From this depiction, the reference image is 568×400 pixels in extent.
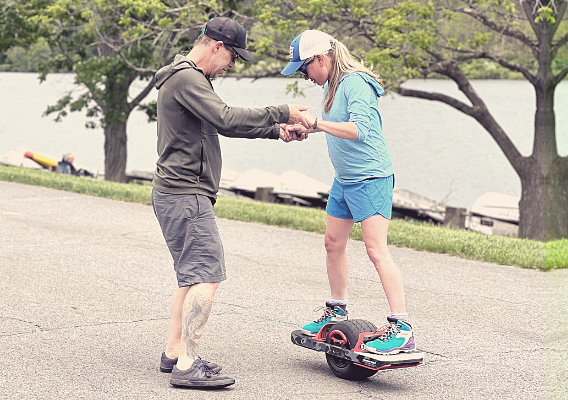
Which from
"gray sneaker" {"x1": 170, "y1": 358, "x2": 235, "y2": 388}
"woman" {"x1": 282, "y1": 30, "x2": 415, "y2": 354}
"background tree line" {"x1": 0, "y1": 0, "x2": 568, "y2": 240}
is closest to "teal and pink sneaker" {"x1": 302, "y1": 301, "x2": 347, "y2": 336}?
"woman" {"x1": 282, "y1": 30, "x2": 415, "y2": 354}

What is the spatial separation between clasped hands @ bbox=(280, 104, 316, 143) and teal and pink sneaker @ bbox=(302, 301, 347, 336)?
3.39 feet

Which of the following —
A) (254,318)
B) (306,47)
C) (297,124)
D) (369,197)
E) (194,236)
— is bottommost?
(254,318)

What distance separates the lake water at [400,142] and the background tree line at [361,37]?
15.3 meters

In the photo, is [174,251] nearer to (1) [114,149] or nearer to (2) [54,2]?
(2) [54,2]

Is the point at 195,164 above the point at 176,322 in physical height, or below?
above

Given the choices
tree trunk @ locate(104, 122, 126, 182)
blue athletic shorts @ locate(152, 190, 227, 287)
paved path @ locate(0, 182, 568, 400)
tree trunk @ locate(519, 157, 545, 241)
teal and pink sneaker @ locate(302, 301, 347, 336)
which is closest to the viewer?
blue athletic shorts @ locate(152, 190, 227, 287)

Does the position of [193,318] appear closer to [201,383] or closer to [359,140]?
[201,383]

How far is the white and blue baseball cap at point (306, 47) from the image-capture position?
422 centimetres

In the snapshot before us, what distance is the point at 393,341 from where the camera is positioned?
13.5ft

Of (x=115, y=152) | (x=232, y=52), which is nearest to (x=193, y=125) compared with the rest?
(x=232, y=52)

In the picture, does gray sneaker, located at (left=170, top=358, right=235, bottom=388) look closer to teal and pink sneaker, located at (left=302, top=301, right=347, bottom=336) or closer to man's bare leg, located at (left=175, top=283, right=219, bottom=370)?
man's bare leg, located at (left=175, top=283, right=219, bottom=370)

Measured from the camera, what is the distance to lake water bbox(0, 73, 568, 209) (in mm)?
41875

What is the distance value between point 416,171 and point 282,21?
29412mm

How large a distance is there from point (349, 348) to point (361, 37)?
13.4 metres
